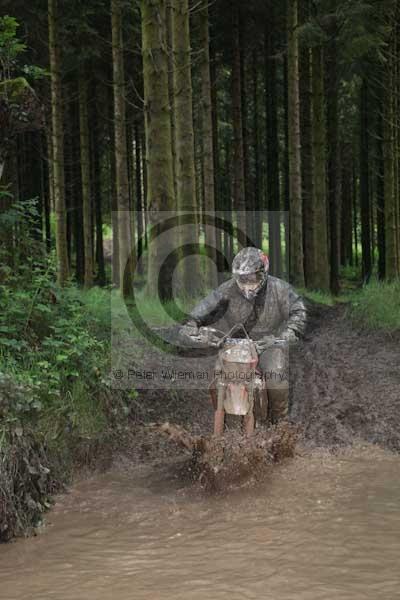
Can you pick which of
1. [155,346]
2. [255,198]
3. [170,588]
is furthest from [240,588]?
[255,198]

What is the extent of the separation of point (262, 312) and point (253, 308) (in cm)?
9

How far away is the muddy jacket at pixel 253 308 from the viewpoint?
5.75 m

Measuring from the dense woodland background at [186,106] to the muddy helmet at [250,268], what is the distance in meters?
3.20

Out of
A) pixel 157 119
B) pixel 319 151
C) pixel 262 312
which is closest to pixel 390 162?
pixel 319 151

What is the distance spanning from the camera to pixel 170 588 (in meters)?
3.68

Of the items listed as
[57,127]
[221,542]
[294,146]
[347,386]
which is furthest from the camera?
[294,146]

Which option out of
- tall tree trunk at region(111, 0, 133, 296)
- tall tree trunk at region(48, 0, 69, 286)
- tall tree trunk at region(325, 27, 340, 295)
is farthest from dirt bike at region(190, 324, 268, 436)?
tall tree trunk at region(325, 27, 340, 295)

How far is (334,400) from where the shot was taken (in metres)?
7.80

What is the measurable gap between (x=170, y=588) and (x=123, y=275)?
920 cm

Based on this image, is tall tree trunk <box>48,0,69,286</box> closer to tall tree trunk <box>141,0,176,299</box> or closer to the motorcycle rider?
tall tree trunk <box>141,0,176,299</box>

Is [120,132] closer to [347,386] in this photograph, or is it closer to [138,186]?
[347,386]

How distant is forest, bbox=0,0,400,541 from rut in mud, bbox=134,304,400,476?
46 centimetres

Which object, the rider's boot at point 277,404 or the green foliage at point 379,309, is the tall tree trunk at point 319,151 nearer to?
the green foliage at point 379,309

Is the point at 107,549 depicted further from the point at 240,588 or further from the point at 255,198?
the point at 255,198
